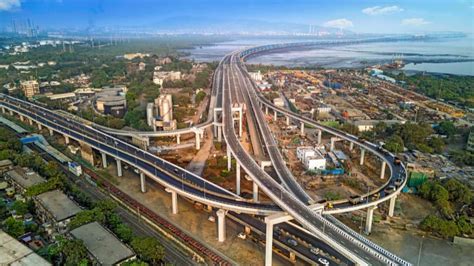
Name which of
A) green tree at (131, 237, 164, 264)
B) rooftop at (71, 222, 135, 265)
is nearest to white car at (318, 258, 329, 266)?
green tree at (131, 237, 164, 264)

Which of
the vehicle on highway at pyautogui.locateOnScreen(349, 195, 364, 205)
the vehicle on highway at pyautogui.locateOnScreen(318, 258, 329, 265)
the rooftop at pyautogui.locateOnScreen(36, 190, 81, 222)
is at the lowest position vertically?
the vehicle on highway at pyautogui.locateOnScreen(318, 258, 329, 265)

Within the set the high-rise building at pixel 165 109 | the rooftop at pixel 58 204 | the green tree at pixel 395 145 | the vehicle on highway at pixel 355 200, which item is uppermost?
the high-rise building at pixel 165 109

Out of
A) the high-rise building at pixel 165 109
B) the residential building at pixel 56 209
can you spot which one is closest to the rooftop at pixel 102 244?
the residential building at pixel 56 209

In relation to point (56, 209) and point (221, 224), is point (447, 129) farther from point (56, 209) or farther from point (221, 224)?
point (56, 209)

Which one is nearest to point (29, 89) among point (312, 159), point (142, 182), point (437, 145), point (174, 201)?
point (142, 182)

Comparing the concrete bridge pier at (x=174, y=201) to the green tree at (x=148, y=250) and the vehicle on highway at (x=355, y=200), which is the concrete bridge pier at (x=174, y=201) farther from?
the vehicle on highway at (x=355, y=200)

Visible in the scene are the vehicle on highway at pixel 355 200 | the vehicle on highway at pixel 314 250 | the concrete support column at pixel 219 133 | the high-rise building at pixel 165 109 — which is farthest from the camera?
the high-rise building at pixel 165 109

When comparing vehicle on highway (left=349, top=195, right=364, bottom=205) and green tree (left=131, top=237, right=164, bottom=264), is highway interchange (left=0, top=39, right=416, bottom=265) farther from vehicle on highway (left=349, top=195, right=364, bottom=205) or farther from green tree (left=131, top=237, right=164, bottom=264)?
green tree (left=131, top=237, right=164, bottom=264)
